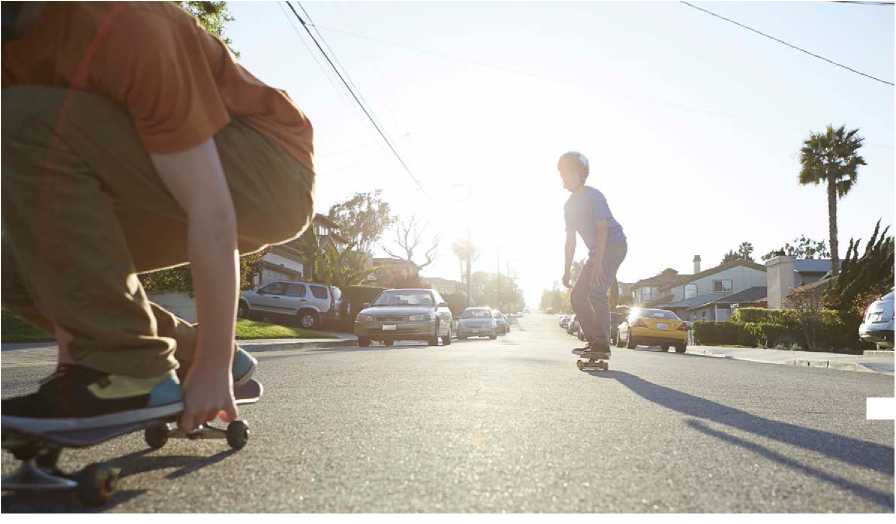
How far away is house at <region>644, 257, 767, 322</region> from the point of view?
243ft

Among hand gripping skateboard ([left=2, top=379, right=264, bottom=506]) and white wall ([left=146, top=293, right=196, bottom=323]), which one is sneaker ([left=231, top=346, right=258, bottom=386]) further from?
white wall ([left=146, top=293, right=196, bottom=323])

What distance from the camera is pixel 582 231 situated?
6934 millimetres

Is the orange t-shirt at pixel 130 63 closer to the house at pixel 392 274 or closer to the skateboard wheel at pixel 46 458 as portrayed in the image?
the skateboard wheel at pixel 46 458

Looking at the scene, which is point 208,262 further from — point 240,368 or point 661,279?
point 661,279

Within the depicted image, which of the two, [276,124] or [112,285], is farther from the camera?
[276,124]

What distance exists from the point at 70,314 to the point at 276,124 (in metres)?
0.79

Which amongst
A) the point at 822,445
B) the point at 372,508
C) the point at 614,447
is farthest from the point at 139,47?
the point at 822,445

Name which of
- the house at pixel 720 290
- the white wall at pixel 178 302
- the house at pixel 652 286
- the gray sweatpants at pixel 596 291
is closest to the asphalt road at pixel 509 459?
the gray sweatpants at pixel 596 291

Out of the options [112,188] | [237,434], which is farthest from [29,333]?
[112,188]

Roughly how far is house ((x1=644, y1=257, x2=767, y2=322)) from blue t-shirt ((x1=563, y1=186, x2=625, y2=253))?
69.4 metres

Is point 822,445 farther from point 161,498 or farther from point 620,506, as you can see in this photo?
point 161,498

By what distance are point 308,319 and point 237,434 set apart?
78.6ft

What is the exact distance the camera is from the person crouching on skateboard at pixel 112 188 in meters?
1.67

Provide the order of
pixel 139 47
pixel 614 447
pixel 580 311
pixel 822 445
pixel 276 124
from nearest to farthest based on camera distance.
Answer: pixel 139 47
pixel 276 124
pixel 614 447
pixel 822 445
pixel 580 311
